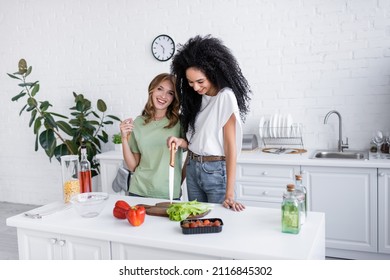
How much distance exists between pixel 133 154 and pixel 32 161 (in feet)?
11.5

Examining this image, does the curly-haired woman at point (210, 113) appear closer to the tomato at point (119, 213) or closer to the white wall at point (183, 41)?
the tomato at point (119, 213)

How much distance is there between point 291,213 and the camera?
1.64 metres

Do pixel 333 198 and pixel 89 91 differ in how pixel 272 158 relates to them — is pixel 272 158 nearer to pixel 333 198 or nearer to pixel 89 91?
pixel 333 198

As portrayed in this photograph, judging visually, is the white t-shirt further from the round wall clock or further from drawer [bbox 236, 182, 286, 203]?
the round wall clock

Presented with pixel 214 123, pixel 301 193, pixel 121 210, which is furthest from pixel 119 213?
pixel 301 193

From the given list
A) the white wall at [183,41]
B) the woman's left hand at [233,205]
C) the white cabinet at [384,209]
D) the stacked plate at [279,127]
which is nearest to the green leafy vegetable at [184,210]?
the woman's left hand at [233,205]

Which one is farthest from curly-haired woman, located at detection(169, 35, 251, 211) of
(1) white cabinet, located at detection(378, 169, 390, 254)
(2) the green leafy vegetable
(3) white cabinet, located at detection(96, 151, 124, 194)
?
(3) white cabinet, located at detection(96, 151, 124, 194)

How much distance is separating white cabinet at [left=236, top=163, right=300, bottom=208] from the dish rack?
1.75ft

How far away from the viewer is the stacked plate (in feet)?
12.6

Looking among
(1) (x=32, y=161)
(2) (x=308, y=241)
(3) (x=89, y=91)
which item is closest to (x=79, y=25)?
(3) (x=89, y=91)

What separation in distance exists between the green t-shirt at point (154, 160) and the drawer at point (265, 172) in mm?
1246

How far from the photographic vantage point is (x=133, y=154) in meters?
2.48

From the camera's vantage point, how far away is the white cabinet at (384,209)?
3.09 meters

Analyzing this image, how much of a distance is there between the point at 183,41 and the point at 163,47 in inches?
9.9
